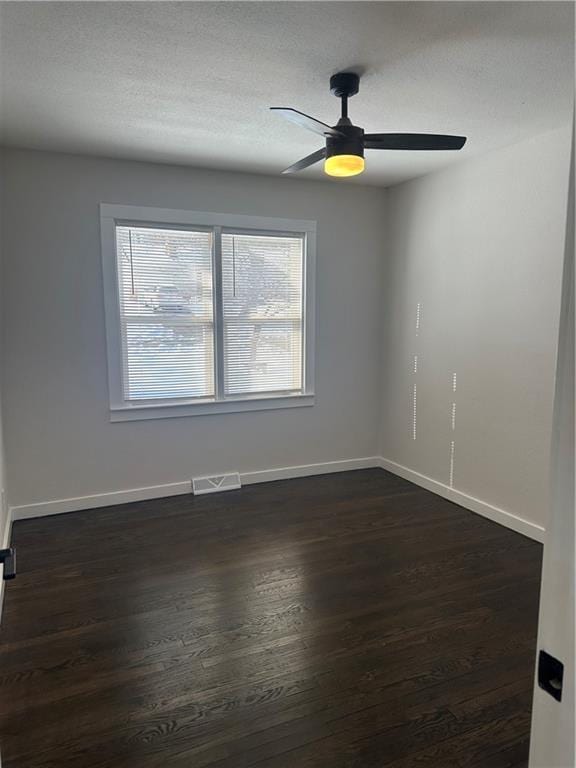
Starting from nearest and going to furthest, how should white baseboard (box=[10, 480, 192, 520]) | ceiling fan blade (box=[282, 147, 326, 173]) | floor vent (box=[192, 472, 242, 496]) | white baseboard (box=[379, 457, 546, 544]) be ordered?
ceiling fan blade (box=[282, 147, 326, 173]), white baseboard (box=[379, 457, 546, 544]), white baseboard (box=[10, 480, 192, 520]), floor vent (box=[192, 472, 242, 496])

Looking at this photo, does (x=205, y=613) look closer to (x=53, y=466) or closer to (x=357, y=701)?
(x=357, y=701)

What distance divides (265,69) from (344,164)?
22.9 inches

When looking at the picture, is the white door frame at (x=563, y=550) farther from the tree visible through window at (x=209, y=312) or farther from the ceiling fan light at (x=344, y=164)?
the tree visible through window at (x=209, y=312)

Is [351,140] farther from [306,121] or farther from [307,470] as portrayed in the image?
[307,470]

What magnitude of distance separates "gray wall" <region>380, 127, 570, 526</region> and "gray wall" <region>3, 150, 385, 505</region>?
0.49m

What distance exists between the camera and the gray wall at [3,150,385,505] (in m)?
3.55

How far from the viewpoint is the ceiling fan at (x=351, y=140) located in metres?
2.21

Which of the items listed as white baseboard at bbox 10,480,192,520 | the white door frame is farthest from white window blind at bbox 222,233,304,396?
the white door frame

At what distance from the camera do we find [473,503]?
3.84 meters

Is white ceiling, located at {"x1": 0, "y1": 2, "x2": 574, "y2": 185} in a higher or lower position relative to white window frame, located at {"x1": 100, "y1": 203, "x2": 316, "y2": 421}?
higher

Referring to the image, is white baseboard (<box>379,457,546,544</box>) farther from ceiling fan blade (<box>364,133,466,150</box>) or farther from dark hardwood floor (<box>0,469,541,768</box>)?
ceiling fan blade (<box>364,133,466,150</box>)

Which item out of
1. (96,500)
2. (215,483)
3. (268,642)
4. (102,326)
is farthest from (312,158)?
(96,500)

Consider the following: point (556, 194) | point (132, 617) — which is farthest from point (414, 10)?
point (132, 617)

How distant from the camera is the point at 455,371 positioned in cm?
398
